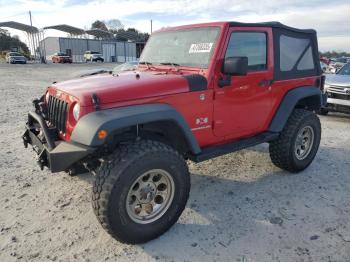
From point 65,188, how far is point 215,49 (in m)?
2.50

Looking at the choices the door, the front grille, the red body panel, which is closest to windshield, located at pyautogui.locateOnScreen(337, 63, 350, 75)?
the red body panel

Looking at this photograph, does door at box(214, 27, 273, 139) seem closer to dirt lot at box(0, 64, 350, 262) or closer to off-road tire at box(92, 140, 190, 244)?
dirt lot at box(0, 64, 350, 262)

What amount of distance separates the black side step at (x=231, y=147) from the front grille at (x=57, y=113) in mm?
1391

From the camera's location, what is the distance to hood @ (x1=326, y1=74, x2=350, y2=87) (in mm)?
7777

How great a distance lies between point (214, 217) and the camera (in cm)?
349

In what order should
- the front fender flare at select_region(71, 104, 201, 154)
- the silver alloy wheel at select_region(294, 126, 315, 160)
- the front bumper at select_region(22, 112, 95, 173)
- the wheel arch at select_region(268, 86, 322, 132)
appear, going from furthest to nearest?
1. the silver alloy wheel at select_region(294, 126, 315, 160)
2. the wheel arch at select_region(268, 86, 322, 132)
3. the front bumper at select_region(22, 112, 95, 173)
4. the front fender flare at select_region(71, 104, 201, 154)

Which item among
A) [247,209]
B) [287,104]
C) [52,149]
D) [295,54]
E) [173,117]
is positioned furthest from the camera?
[295,54]

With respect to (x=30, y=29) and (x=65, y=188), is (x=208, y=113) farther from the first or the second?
(x=30, y=29)

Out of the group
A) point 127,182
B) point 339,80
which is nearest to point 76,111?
point 127,182

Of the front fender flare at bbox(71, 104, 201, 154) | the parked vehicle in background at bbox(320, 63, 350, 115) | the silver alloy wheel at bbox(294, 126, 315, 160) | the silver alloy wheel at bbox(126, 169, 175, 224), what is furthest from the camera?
the parked vehicle in background at bbox(320, 63, 350, 115)

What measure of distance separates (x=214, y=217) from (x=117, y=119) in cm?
158

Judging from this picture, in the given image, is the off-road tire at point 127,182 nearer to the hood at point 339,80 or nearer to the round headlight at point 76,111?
the round headlight at point 76,111

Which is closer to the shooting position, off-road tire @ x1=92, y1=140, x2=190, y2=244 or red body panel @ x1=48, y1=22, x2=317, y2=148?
off-road tire @ x1=92, y1=140, x2=190, y2=244

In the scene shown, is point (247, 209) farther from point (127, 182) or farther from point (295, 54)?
point (295, 54)
